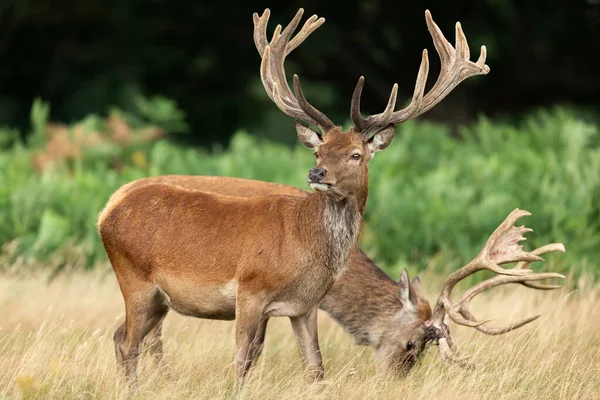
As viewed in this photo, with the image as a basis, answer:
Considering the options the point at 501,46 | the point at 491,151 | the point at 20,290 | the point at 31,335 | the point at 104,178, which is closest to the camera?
the point at 31,335

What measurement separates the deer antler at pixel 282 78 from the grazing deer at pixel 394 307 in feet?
3.06

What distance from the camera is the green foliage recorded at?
384 inches

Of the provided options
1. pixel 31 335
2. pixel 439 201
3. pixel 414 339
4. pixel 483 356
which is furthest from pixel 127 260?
pixel 439 201

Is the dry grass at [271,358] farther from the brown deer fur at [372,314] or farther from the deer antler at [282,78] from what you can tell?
the deer antler at [282,78]

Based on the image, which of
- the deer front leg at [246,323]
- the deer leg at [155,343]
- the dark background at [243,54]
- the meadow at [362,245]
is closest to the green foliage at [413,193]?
the meadow at [362,245]

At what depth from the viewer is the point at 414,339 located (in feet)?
21.9

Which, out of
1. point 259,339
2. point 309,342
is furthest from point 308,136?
point 259,339

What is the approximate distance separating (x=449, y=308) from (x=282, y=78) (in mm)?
1625

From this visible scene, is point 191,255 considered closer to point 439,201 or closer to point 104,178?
point 439,201

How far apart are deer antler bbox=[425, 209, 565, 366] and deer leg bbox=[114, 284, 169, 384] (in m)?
1.60

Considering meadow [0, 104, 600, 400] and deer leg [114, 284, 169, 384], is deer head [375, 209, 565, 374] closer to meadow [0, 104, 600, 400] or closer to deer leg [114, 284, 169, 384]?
meadow [0, 104, 600, 400]

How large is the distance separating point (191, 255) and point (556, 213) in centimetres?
476

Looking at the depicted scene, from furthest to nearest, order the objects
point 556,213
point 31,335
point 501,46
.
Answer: point 501,46
point 556,213
point 31,335

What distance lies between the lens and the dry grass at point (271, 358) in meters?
5.77
